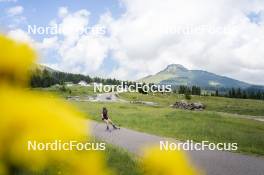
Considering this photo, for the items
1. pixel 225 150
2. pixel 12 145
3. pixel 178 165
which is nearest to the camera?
pixel 12 145

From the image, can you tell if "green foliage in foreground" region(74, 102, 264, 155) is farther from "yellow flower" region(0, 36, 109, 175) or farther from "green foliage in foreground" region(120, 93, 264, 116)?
"green foliage in foreground" region(120, 93, 264, 116)

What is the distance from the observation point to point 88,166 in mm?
513

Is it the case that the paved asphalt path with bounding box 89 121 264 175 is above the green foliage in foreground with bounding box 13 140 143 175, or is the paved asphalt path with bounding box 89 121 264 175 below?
below

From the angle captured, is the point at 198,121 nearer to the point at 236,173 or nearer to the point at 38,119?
the point at 236,173

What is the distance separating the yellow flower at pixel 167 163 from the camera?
1.84 ft

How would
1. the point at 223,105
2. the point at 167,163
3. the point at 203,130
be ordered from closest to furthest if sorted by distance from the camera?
the point at 167,163 < the point at 203,130 < the point at 223,105

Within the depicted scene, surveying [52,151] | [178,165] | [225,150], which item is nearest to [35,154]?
[52,151]

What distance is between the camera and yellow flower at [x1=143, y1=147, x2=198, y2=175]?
0.56 m

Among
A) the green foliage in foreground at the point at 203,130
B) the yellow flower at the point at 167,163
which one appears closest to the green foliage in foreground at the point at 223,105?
the green foliage in foreground at the point at 203,130

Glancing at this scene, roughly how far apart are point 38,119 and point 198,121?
2864 cm

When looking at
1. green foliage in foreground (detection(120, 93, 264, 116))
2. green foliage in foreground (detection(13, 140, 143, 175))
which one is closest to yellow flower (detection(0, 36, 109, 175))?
green foliage in foreground (detection(13, 140, 143, 175))

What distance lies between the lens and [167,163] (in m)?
0.56

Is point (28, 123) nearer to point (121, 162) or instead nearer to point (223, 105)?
point (121, 162)

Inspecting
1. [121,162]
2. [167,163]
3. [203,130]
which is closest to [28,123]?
[167,163]
